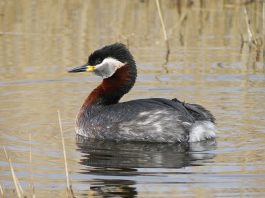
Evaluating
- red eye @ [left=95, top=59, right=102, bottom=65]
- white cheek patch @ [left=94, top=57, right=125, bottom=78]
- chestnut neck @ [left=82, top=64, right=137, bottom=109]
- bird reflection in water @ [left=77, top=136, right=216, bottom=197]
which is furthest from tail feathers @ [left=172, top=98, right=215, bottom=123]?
red eye @ [left=95, top=59, right=102, bottom=65]

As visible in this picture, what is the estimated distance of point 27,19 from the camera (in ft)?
55.4

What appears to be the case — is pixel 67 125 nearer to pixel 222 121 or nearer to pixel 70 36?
pixel 222 121

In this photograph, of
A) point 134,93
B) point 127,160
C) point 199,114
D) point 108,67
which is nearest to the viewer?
point 127,160

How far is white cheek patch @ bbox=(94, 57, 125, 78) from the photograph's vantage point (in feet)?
33.9

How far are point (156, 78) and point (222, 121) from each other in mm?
2365

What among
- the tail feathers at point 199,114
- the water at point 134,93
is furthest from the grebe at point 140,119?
the water at point 134,93

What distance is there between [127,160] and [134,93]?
3215mm

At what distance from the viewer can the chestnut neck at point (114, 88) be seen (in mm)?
10328

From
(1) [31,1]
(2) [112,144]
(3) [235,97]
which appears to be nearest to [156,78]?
(3) [235,97]

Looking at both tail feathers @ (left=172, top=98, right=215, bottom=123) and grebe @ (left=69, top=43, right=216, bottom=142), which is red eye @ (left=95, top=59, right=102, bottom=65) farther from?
tail feathers @ (left=172, top=98, right=215, bottom=123)

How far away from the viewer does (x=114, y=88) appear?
1041cm

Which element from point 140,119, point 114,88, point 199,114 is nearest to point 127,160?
point 140,119

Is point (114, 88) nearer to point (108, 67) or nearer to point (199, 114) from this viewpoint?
point (108, 67)

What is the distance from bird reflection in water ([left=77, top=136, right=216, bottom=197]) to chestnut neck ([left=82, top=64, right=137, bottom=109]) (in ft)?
2.01
